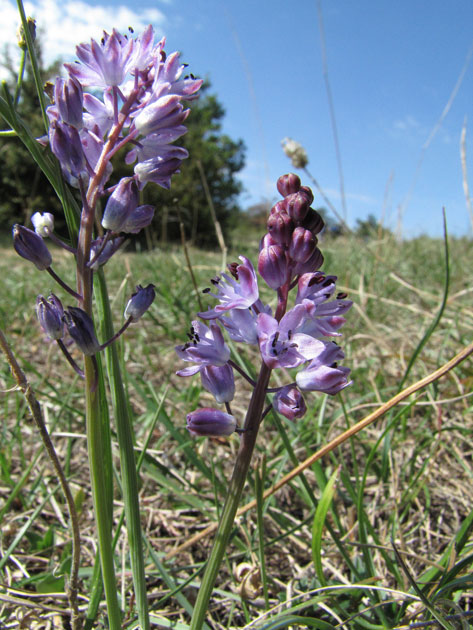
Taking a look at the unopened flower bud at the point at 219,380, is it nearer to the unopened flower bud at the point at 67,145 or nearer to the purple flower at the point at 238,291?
the purple flower at the point at 238,291

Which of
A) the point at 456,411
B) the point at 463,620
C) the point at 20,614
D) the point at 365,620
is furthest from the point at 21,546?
the point at 456,411

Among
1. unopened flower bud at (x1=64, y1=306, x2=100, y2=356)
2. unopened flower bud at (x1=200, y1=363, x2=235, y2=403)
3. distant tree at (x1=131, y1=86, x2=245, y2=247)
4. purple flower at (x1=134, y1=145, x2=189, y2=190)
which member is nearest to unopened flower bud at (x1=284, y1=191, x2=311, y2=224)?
purple flower at (x1=134, y1=145, x2=189, y2=190)

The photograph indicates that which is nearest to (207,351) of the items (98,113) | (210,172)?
(98,113)

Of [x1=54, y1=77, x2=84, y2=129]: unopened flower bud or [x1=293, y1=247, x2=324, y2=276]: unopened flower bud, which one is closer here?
[x1=54, y1=77, x2=84, y2=129]: unopened flower bud

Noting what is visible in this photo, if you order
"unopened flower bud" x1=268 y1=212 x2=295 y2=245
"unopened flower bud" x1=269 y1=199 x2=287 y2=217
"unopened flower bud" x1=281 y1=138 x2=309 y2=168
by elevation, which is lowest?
"unopened flower bud" x1=268 y1=212 x2=295 y2=245

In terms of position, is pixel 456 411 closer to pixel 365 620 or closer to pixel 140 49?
pixel 365 620

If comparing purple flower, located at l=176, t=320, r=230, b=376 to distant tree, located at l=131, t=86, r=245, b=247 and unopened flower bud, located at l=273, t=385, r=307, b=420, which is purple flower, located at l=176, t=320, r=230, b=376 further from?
distant tree, located at l=131, t=86, r=245, b=247

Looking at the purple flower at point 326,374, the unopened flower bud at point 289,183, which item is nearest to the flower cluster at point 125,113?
the unopened flower bud at point 289,183
